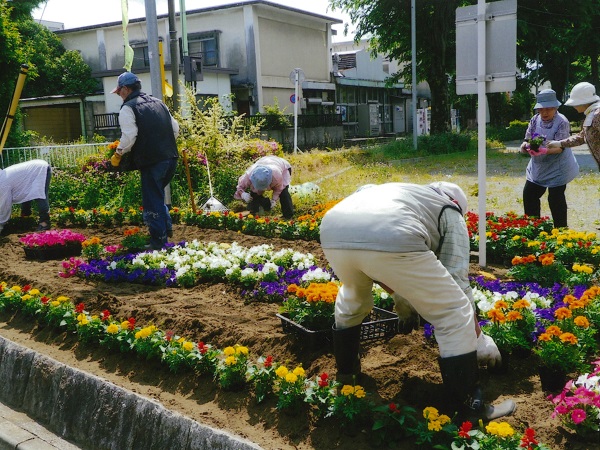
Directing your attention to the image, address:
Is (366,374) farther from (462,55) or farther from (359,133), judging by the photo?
(359,133)

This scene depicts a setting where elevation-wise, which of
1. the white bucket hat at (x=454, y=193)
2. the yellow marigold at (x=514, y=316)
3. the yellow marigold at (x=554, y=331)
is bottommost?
the yellow marigold at (x=514, y=316)

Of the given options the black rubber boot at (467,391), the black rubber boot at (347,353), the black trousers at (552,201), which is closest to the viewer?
the black rubber boot at (467,391)

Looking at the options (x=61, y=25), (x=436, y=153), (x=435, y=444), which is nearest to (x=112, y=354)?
(x=435, y=444)

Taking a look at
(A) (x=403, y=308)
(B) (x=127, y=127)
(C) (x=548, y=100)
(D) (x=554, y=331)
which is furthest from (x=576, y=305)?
(B) (x=127, y=127)

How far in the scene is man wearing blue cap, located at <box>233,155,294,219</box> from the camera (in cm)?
961

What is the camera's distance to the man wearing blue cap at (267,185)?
31.5 feet

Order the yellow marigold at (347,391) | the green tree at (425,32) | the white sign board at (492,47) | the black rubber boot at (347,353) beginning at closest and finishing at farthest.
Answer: the yellow marigold at (347,391)
the black rubber boot at (347,353)
the white sign board at (492,47)
the green tree at (425,32)

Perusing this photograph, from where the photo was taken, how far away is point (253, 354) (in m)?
4.38

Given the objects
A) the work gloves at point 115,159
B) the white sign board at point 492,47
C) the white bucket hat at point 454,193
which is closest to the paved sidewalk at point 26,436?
the white bucket hat at point 454,193

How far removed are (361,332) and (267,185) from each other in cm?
573

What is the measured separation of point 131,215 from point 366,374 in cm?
706

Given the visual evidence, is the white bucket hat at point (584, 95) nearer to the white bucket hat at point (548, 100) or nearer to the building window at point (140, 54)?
the white bucket hat at point (548, 100)

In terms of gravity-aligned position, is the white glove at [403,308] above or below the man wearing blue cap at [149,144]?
below

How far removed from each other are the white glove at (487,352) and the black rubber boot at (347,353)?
0.69 metres
